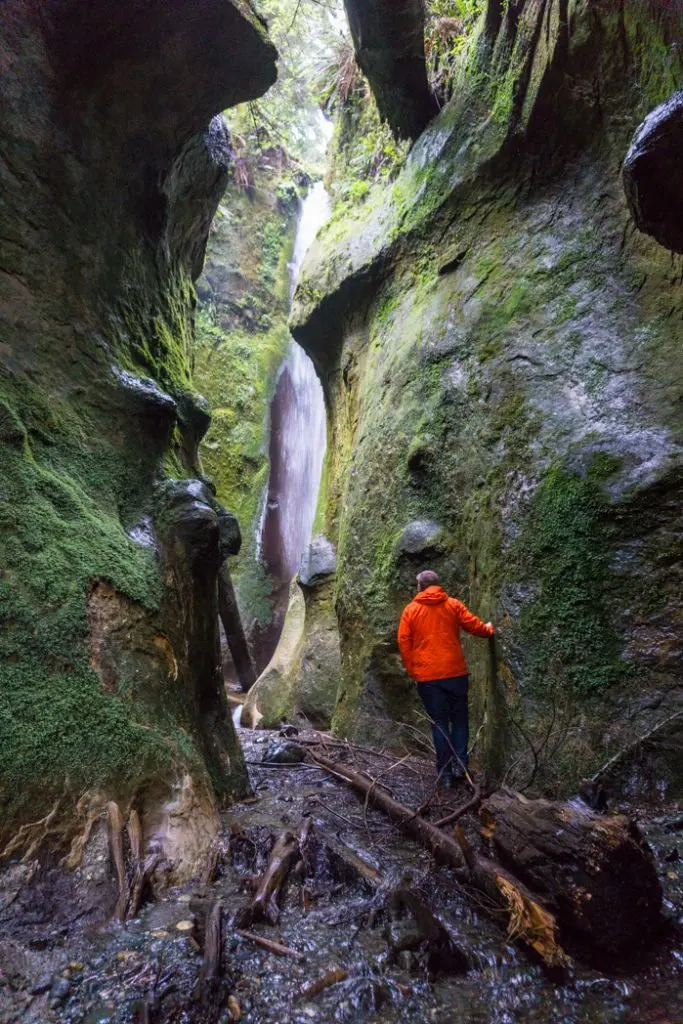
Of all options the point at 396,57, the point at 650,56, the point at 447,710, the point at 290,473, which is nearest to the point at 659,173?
the point at 650,56

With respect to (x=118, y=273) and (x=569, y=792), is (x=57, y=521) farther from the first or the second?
(x=569, y=792)

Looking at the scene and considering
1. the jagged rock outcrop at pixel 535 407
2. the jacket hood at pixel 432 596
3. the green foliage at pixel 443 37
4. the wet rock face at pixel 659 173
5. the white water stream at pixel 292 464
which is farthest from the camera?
the white water stream at pixel 292 464

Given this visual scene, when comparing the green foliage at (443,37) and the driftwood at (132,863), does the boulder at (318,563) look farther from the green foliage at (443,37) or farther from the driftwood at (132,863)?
the green foliage at (443,37)

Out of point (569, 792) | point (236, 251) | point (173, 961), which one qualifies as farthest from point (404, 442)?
point (236, 251)

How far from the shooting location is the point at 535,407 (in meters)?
5.65

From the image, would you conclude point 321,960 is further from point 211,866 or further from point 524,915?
point 211,866

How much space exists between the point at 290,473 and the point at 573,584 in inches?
502

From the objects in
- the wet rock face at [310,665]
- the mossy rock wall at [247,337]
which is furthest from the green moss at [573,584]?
the mossy rock wall at [247,337]

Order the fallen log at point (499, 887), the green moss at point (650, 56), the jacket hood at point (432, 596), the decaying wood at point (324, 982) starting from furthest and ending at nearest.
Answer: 1. the jacket hood at point (432, 596)
2. the green moss at point (650, 56)
3. the fallen log at point (499, 887)
4. the decaying wood at point (324, 982)

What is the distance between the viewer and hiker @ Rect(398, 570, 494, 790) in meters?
5.37

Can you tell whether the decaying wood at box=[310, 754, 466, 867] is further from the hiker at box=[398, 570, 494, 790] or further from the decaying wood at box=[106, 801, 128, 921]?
the decaying wood at box=[106, 801, 128, 921]

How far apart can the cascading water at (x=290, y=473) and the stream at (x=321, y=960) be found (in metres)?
11.4

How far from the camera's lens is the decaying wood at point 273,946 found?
274cm

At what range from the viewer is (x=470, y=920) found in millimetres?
3057
